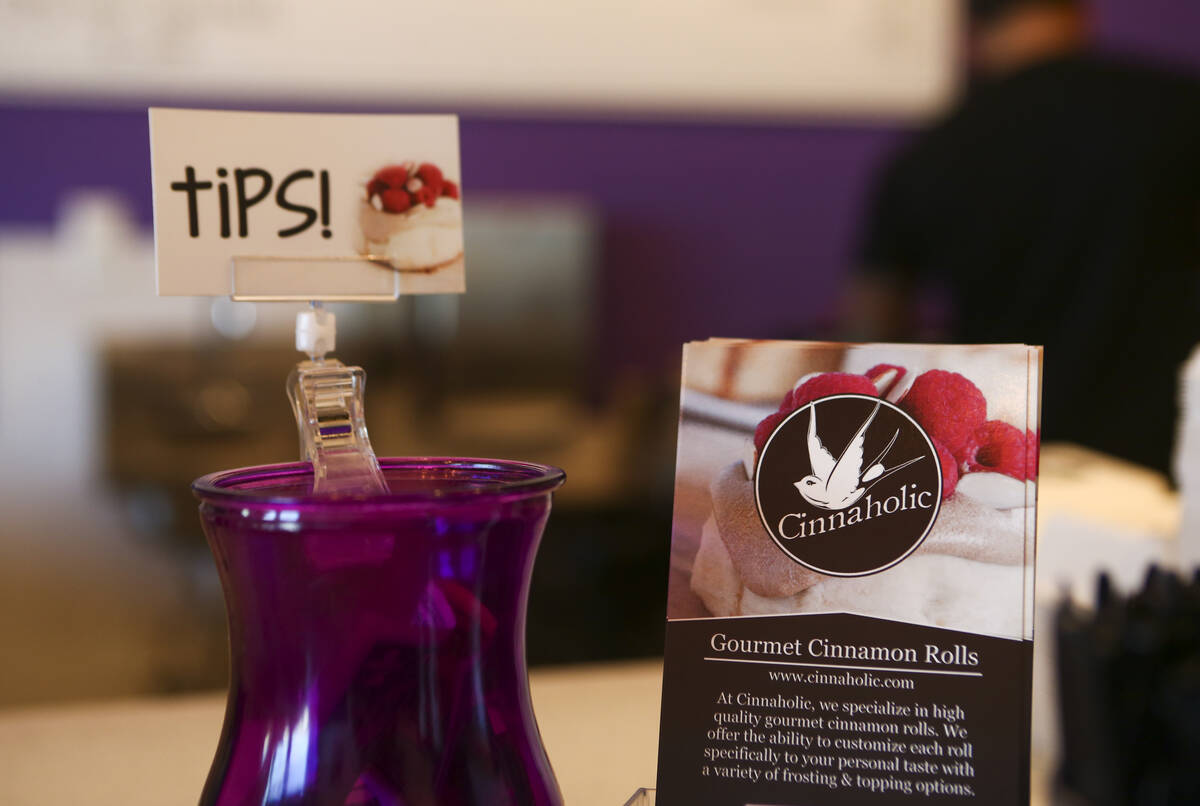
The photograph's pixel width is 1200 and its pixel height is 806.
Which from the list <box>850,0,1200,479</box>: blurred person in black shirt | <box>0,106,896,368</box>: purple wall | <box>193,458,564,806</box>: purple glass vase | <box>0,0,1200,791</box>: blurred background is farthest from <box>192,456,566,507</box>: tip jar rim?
<box>0,106,896,368</box>: purple wall

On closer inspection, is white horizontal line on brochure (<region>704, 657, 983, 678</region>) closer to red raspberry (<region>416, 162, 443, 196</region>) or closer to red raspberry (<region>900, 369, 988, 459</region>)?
red raspberry (<region>900, 369, 988, 459</region>)

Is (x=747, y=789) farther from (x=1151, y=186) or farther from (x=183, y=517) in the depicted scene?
(x=183, y=517)

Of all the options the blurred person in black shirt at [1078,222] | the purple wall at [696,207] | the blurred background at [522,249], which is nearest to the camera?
the blurred person in black shirt at [1078,222]

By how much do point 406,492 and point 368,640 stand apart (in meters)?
0.06

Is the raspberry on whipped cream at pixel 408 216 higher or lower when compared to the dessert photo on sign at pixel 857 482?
higher

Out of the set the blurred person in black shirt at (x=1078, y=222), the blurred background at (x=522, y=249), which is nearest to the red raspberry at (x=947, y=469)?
the blurred person in black shirt at (x=1078, y=222)

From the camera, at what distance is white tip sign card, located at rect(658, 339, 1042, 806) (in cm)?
40

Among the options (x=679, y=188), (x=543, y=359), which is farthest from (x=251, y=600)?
(x=679, y=188)

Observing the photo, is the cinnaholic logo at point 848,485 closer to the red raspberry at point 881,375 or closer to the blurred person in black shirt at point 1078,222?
the red raspberry at point 881,375

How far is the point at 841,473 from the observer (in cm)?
41

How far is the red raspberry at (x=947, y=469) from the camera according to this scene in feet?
1.32

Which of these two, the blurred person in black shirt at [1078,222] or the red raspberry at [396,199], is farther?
the blurred person in black shirt at [1078,222]

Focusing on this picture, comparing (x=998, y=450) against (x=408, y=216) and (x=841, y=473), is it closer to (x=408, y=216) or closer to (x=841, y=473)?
(x=841, y=473)

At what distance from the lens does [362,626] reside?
1.15ft
